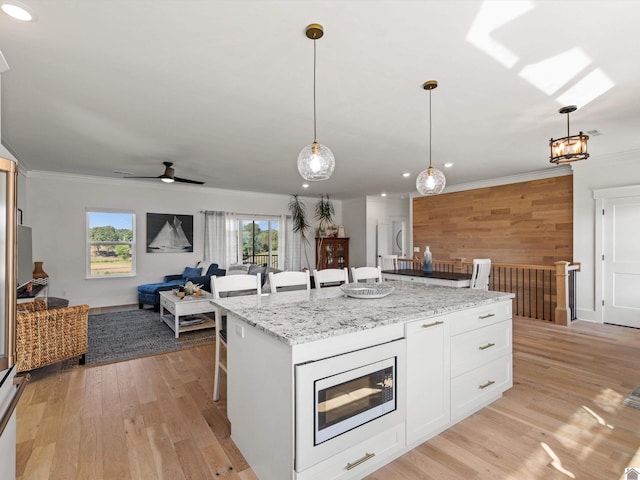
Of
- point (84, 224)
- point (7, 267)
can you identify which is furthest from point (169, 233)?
point (7, 267)

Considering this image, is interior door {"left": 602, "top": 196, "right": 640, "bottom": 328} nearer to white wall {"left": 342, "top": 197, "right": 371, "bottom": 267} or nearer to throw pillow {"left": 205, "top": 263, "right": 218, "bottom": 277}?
white wall {"left": 342, "top": 197, "right": 371, "bottom": 267}

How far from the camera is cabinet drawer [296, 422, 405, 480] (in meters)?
1.54

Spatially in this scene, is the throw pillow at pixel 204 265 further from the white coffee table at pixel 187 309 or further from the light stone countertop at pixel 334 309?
the light stone countertop at pixel 334 309

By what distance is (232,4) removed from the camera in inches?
66.2

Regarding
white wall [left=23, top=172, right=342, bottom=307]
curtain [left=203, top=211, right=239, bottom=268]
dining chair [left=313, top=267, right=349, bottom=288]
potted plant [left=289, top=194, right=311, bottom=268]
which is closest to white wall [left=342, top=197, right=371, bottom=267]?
potted plant [left=289, top=194, right=311, bottom=268]

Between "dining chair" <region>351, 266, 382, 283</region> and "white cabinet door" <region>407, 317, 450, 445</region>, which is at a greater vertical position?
"dining chair" <region>351, 266, 382, 283</region>

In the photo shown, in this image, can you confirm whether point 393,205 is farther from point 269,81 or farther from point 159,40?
point 159,40

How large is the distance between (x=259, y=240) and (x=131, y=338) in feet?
13.3

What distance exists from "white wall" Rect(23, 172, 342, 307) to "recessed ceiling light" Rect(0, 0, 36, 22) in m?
4.92

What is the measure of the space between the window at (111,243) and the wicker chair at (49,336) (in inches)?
128

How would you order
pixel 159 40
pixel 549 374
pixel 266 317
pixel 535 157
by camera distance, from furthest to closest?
pixel 535 157
pixel 549 374
pixel 159 40
pixel 266 317

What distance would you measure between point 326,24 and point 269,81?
79 cm

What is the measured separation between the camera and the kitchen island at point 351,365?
1.50 metres

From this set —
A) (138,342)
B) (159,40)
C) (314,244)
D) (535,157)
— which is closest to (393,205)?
(314,244)
